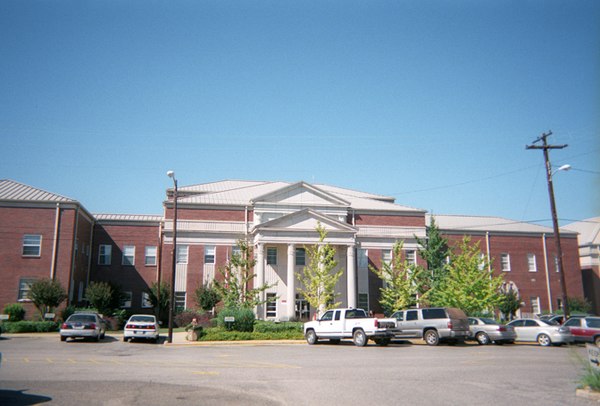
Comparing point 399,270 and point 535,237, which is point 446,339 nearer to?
point 399,270

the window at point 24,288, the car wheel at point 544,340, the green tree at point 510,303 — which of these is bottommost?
the car wheel at point 544,340

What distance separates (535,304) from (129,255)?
141 feet

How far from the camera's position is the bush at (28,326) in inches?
1314

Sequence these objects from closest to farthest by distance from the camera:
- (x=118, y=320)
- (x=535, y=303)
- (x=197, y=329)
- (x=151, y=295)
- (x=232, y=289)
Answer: (x=197, y=329) → (x=232, y=289) → (x=118, y=320) → (x=151, y=295) → (x=535, y=303)

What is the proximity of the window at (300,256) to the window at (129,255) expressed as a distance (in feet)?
52.5

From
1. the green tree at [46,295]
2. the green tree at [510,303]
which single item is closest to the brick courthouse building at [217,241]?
the green tree at [46,295]

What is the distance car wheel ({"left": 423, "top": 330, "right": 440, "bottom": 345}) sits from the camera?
26.5m

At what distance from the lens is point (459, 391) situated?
11680 mm

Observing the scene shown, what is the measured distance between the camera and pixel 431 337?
26.8 metres

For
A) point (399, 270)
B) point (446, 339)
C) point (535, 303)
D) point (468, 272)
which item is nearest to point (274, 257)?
point (399, 270)

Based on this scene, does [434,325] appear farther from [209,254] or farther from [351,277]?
[209,254]

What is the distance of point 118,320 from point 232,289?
1006 cm

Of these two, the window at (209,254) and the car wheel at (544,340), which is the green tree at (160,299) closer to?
the window at (209,254)

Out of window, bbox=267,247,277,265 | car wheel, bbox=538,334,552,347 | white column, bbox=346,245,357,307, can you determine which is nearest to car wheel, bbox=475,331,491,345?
car wheel, bbox=538,334,552,347
